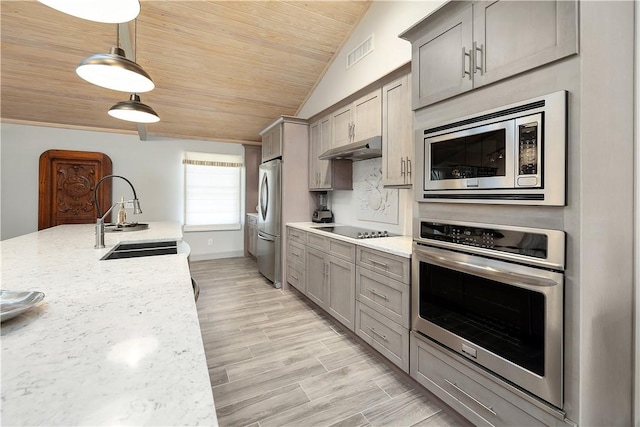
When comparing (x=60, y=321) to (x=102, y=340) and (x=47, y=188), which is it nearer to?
(x=102, y=340)

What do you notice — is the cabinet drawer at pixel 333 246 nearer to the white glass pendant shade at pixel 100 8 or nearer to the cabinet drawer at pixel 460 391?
the cabinet drawer at pixel 460 391

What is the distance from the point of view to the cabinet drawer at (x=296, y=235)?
3.53m

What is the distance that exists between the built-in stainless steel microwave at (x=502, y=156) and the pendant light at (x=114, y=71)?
1.82m

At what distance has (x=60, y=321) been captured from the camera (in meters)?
0.82

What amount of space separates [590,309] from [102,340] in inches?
67.3

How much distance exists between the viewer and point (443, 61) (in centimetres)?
170

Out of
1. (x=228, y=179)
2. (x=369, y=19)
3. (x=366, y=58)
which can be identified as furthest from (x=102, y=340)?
(x=228, y=179)

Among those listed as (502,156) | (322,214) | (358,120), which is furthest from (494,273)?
(322,214)

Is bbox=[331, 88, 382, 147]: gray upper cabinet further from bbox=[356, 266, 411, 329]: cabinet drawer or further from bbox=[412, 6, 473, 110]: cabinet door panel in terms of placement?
bbox=[356, 266, 411, 329]: cabinet drawer

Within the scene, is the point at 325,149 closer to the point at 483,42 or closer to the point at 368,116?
the point at 368,116

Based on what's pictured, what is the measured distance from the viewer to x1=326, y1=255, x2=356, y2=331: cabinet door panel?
256cm

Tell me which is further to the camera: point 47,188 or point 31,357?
point 47,188

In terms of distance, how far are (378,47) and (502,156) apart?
2.45 meters

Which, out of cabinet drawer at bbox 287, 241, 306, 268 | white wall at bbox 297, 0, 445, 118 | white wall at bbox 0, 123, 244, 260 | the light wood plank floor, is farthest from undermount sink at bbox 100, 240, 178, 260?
white wall at bbox 0, 123, 244, 260
